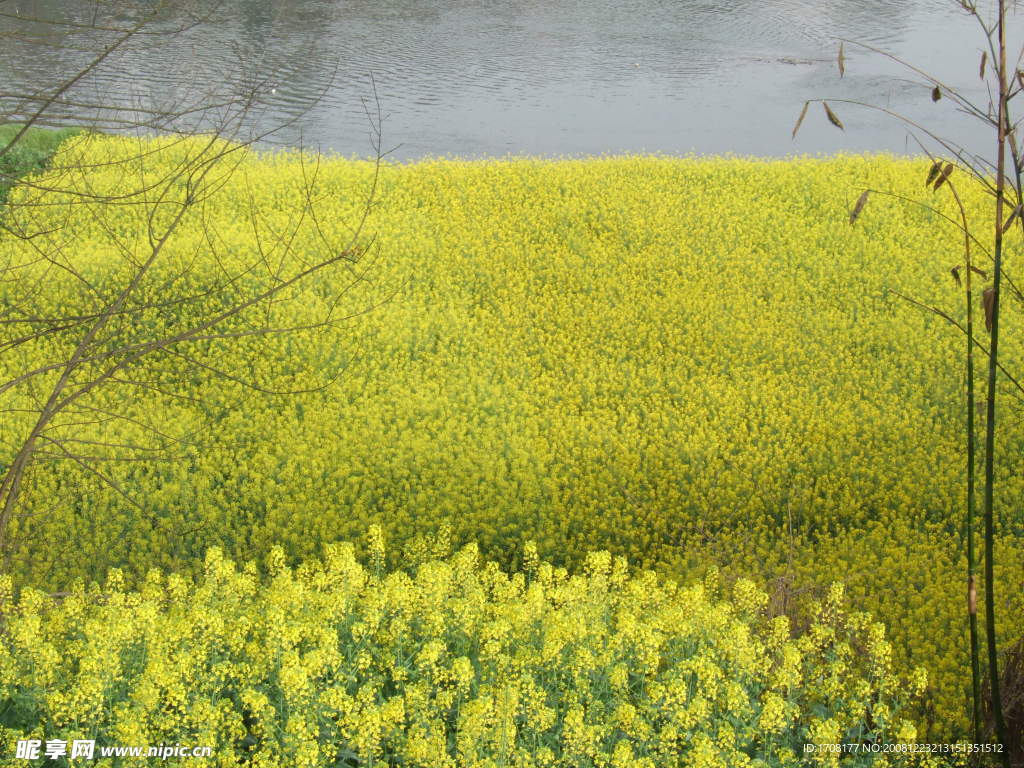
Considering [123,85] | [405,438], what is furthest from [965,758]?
[123,85]

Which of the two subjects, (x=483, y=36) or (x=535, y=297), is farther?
(x=483, y=36)

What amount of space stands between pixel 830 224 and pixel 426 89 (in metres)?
8.22

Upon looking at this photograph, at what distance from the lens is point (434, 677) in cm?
401

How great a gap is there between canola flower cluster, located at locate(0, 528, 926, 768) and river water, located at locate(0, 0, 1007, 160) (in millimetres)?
9290

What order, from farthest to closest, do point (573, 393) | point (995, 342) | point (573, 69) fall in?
point (573, 69), point (573, 393), point (995, 342)

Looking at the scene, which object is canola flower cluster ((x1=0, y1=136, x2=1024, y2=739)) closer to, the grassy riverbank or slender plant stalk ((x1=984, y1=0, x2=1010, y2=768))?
the grassy riverbank

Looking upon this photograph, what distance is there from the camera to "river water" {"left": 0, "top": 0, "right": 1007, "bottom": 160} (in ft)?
50.1

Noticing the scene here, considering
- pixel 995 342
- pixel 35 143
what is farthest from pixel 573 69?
pixel 995 342

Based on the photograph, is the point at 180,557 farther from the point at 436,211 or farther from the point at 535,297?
the point at 436,211

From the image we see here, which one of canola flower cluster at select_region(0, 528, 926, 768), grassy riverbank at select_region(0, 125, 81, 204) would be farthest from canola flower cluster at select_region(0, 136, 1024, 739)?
grassy riverbank at select_region(0, 125, 81, 204)

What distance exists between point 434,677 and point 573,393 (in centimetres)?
466

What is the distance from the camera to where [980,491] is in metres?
6.77

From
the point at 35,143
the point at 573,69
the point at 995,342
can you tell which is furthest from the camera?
the point at 573,69

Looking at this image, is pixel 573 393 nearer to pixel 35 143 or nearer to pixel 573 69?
pixel 35 143
